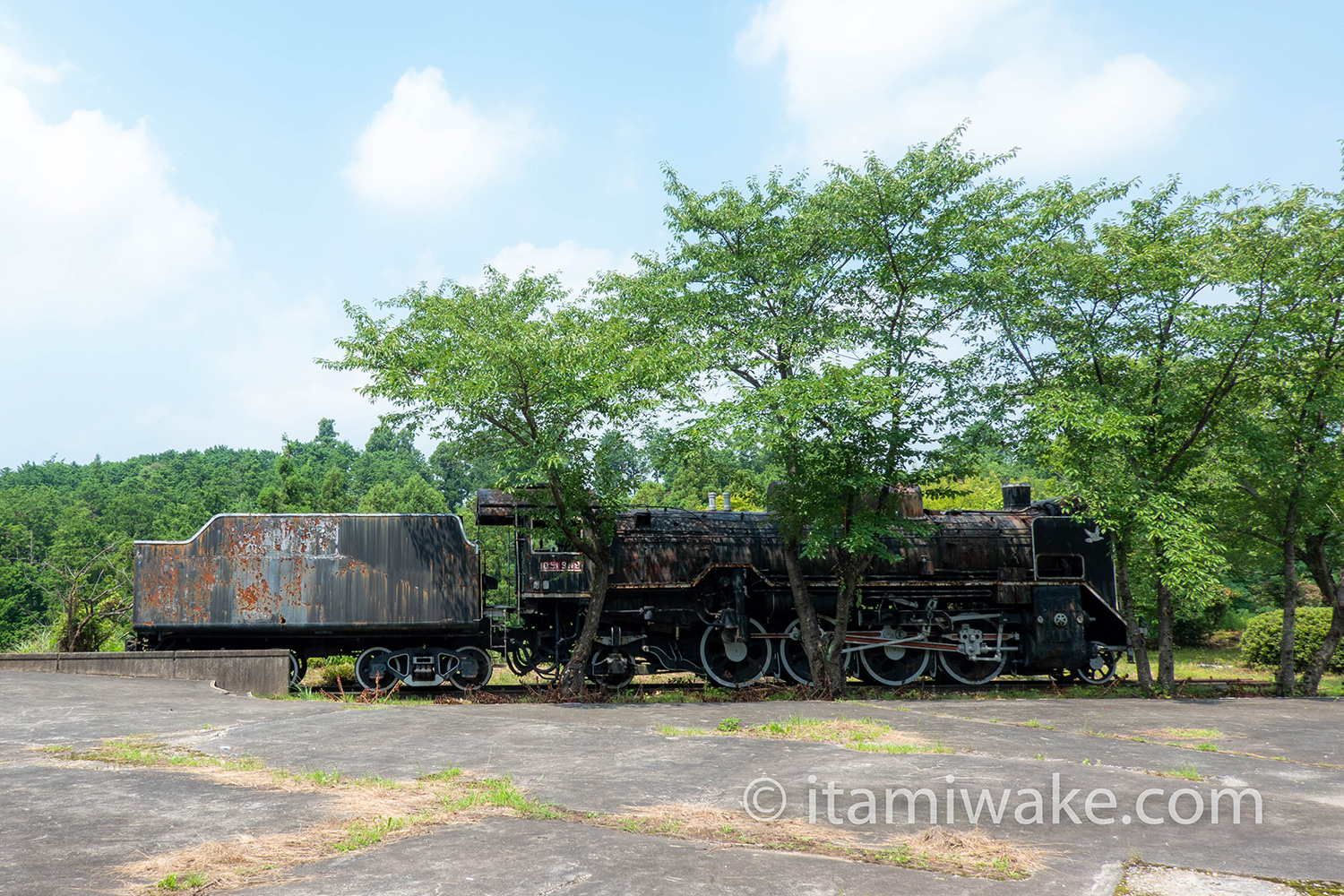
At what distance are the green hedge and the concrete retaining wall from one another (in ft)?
70.9

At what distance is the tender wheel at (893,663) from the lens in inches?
642

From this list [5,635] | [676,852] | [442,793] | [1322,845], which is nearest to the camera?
[676,852]

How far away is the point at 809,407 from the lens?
13.0 metres

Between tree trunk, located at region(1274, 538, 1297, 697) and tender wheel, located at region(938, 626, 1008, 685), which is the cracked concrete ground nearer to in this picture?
tree trunk, located at region(1274, 538, 1297, 697)

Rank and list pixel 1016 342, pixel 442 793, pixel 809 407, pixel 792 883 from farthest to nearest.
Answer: pixel 1016 342
pixel 809 407
pixel 442 793
pixel 792 883

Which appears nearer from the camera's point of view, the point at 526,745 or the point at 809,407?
the point at 526,745

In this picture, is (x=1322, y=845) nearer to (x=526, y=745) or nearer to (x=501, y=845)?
(x=501, y=845)

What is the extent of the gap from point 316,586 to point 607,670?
16.9ft

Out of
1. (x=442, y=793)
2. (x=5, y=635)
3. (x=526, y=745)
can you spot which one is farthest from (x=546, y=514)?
(x=5, y=635)

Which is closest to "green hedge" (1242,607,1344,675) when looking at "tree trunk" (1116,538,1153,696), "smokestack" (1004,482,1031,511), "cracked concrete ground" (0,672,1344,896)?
"tree trunk" (1116,538,1153,696)

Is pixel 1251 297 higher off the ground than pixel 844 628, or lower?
higher

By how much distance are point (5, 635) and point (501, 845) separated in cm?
5459

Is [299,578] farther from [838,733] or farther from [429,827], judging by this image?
[429,827]

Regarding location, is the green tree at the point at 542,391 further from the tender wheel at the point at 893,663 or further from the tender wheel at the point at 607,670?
the tender wheel at the point at 893,663
